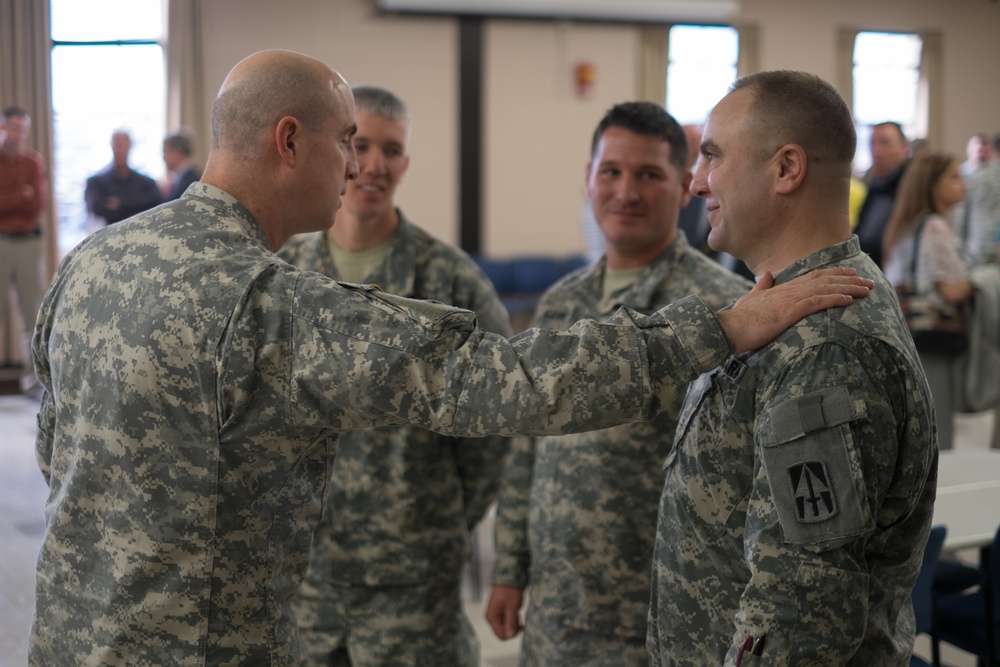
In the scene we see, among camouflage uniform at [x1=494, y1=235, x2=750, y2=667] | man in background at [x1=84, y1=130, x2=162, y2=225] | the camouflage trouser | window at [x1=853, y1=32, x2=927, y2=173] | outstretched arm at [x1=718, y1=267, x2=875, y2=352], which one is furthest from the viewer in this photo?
window at [x1=853, y1=32, x2=927, y2=173]

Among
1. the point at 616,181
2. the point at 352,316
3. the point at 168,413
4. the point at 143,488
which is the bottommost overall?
the point at 143,488

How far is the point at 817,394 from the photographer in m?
1.28

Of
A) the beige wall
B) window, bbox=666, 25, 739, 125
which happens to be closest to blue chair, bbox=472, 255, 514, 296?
the beige wall

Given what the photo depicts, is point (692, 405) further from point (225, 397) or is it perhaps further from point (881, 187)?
point (881, 187)

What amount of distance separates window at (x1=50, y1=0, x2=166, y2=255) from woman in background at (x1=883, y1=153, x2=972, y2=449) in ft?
21.8

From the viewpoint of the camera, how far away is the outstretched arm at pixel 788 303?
1349 mm

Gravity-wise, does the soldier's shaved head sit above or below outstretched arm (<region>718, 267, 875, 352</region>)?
above

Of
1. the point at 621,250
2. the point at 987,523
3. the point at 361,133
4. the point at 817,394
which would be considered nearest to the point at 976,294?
the point at 987,523

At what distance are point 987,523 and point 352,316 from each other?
2.14 m

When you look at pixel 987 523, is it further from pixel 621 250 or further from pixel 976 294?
pixel 976 294

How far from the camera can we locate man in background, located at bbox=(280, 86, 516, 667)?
2.23 m

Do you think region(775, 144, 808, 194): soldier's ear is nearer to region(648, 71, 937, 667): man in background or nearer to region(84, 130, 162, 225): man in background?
region(648, 71, 937, 667): man in background

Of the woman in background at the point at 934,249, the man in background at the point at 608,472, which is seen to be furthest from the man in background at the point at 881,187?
the man in background at the point at 608,472

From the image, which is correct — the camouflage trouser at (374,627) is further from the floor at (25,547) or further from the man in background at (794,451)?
the floor at (25,547)
